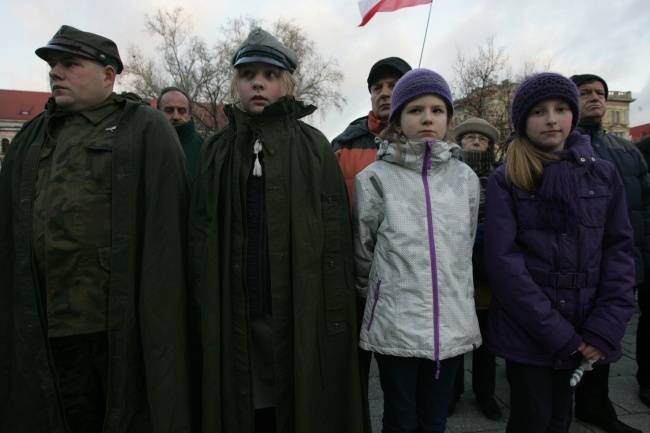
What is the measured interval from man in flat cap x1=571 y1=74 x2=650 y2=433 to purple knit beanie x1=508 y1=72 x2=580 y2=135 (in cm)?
91

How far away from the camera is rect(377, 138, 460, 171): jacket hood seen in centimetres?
196

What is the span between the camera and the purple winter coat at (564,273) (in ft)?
5.97

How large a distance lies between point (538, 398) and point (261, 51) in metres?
2.18

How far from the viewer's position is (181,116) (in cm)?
387

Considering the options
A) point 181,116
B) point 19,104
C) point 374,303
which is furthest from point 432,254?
point 19,104

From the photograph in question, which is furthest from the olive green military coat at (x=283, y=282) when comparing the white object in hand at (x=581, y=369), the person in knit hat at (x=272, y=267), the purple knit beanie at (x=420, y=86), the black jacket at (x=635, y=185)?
the black jacket at (x=635, y=185)

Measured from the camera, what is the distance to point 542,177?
1978 millimetres

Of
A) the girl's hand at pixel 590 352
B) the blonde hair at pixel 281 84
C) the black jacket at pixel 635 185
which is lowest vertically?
the girl's hand at pixel 590 352

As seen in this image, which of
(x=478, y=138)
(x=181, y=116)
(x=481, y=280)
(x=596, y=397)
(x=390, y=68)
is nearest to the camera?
(x=481, y=280)

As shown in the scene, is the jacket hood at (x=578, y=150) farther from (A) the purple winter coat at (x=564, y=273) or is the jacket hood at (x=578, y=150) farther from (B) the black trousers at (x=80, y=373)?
(B) the black trousers at (x=80, y=373)

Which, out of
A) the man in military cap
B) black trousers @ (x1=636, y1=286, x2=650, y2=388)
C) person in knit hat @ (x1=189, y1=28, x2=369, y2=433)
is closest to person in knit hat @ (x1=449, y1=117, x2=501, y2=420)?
person in knit hat @ (x1=189, y1=28, x2=369, y2=433)

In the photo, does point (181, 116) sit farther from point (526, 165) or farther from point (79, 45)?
point (526, 165)

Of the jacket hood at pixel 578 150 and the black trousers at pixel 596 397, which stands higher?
the jacket hood at pixel 578 150

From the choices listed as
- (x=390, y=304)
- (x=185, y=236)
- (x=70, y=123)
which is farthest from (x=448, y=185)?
(x=70, y=123)
